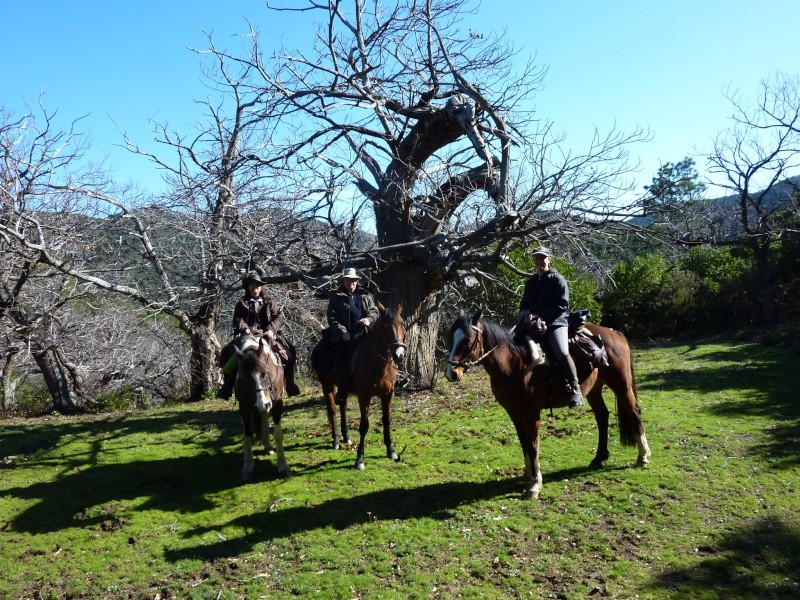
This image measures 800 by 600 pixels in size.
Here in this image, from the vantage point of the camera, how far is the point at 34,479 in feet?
28.0

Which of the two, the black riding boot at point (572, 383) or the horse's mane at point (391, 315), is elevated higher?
the horse's mane at point (391, 315)

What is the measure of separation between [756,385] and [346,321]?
888 centimetres

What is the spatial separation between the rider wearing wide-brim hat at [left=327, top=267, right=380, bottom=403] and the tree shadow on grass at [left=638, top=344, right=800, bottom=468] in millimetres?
5741

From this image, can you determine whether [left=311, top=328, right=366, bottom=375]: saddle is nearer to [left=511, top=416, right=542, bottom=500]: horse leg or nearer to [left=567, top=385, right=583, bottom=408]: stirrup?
[left=511, top=416, right=542, bottom=500]: horse leg

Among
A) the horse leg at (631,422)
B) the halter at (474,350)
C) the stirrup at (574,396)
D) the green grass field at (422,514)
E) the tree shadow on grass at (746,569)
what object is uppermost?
the halter at (474,350)

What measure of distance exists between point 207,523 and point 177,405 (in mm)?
8507

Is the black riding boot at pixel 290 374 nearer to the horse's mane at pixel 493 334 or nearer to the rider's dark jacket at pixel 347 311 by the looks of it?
the rider's dark jacket at pixel 347 311

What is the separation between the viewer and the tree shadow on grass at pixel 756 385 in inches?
333

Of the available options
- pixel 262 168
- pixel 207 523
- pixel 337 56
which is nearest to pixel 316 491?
pixel 207 523

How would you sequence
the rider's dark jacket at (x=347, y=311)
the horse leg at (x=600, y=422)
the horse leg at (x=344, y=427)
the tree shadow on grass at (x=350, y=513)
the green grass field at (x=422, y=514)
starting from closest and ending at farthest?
the green grass field at (x=422, y=514), the tree shadow on grass at (x=350, y=513), the horse leg at (x=600, y=422), the rider's dark jacket at (x=347, y=311), the horse leg at (x=344, y=427)

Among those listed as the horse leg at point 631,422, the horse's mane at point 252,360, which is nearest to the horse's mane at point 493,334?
the horse leg at point 631,422

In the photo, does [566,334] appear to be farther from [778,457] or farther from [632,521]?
[778,457]

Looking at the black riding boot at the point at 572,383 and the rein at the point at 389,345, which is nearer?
the black riding boot at the point at 572,383

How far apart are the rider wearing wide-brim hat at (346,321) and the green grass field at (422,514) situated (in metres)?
1.27
